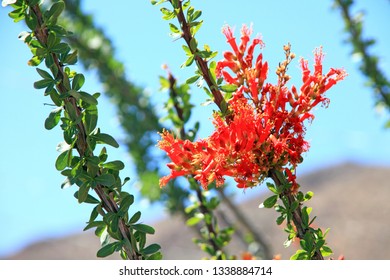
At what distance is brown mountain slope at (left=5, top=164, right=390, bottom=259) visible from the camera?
4.71m

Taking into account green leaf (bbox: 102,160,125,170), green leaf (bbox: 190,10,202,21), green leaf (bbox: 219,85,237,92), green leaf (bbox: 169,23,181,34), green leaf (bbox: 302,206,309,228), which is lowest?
green leaf (bbox: 302,206,309,228)

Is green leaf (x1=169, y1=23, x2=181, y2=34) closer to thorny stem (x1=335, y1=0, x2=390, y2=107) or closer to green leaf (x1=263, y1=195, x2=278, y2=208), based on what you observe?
green leaf (x1=263, y1=195, x2=278, y2=208)

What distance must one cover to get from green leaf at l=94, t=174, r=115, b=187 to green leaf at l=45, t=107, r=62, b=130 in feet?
0.38

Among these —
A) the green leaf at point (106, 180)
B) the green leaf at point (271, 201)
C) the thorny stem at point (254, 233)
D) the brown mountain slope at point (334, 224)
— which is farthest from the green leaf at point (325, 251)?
the brown mountain slope at point (334, 224)

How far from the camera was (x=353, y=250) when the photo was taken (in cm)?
460

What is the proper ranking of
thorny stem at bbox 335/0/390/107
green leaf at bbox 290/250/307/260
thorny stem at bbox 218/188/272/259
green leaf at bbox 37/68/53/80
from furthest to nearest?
thorny stem at bbox 218/188/272/259 → thorny stem at bbox 335/0/390/107 → green leaf at bbox 290/250/307/260 → green leaf at bbox 37/68/53/80

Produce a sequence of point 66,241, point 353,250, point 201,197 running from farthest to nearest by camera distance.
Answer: point 66,241
point 353,250
point 201,197

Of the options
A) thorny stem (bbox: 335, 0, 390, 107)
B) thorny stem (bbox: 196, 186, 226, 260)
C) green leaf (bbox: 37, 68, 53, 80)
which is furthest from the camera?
thorny stem (bbox: 335, 0, 390, 107)

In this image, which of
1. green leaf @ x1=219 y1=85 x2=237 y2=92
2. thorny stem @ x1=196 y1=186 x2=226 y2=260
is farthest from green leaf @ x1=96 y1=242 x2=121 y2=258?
thorny stem @ x1=196 y1=186 x2=226 y2=260

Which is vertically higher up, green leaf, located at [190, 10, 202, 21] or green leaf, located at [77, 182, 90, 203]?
green leaf, located at [190, 10, 202, 21]

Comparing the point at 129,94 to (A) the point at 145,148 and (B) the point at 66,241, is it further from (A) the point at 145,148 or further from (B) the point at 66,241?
(B) the point at 66,241

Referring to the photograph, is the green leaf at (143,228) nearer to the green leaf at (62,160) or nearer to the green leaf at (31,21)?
the green leaf at (62,160)
